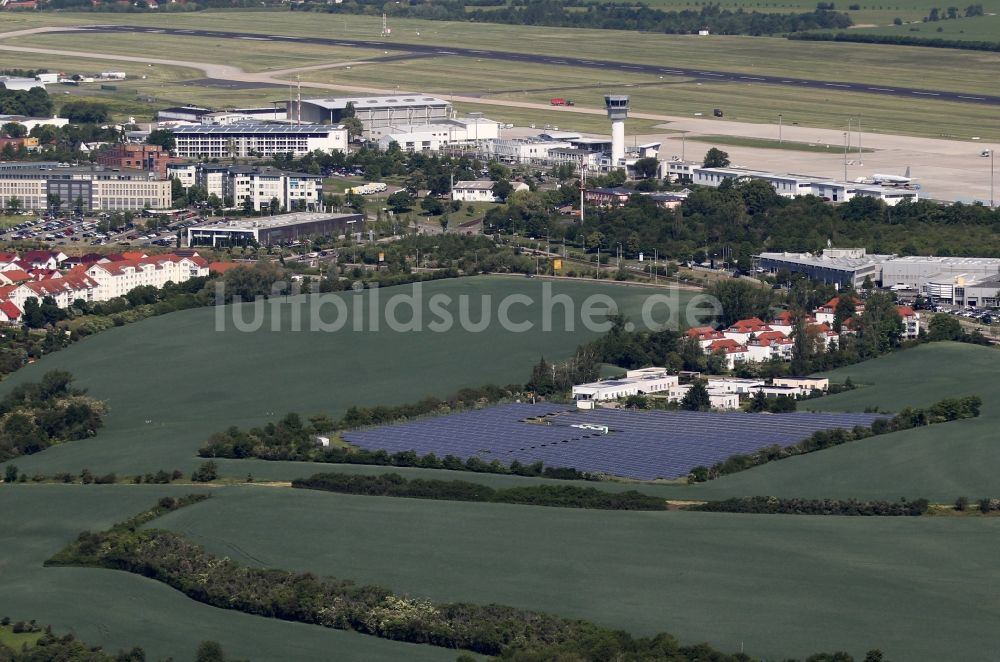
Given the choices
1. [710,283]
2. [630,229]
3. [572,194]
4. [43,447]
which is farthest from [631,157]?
[43,447]

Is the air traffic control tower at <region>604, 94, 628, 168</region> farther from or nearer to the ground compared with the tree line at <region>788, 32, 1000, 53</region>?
nearer to the ground

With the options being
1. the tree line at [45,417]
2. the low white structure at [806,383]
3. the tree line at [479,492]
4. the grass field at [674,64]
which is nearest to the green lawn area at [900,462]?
the low white structure at [806,383]

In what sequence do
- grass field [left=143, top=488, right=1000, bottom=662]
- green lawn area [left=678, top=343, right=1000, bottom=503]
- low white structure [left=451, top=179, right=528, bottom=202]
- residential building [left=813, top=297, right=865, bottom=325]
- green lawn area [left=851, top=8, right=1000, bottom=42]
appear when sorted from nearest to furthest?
grass field [left=143, top=488, right=1000, bottom=662], green lawn area [left=678, top=343, right=1000, bottom=503], residential building [left=813, top=297, right=865, bottom=325], low white structure [left=451, top=179, right=528, bottom=202], green lawn area [left=851, top=8, right=1000, bottom=42]

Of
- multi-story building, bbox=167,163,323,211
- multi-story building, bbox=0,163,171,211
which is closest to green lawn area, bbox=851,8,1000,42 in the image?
multi-story building, bbox=167,163,323,211

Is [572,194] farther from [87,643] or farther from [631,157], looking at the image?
[87,643]

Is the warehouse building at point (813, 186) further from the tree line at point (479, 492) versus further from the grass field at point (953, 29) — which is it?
the grass field at point (953, 29)

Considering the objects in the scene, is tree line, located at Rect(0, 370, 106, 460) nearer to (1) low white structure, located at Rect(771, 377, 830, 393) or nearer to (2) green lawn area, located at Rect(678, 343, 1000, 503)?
(2) green lawn area, located at Rect(678, 343, 1000, 503)
